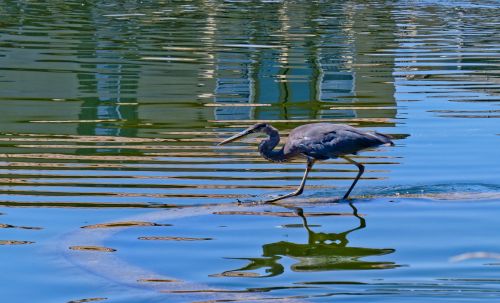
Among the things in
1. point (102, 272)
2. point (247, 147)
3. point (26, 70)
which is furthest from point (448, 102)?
point (102, 272)

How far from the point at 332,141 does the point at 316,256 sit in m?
2.20

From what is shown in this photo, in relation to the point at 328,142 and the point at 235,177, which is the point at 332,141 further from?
the point at 235,177

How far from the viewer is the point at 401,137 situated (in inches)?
582

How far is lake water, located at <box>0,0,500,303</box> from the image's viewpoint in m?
8.36

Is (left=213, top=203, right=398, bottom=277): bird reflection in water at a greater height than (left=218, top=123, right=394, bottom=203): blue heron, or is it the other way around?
(left=218, top=123, right=394, bottom=203): blue heron

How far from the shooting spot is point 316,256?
926 centimetres

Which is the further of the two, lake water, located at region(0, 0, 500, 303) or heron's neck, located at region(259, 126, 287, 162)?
heron's neck, located at region(259, 126, 287, 162)

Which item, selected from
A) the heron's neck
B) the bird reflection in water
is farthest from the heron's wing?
the bird reflection in water

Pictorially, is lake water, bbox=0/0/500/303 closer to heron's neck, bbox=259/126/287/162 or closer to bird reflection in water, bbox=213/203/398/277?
bird reflection in water, bbox=213/203/398/277

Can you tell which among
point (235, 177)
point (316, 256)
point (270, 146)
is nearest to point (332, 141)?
point (270, 146)

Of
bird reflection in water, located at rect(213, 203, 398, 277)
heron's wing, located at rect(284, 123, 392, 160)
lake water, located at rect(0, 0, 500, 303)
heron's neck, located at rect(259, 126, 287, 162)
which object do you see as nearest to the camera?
lake water, located at rect(0, 0, 500, 303)

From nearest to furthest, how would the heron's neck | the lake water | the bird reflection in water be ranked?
the lake water
the bird reflection in water
the heron's neck

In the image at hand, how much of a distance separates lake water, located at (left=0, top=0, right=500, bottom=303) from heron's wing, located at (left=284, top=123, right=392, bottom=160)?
0.43 m

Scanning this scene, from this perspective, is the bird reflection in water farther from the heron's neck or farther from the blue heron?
the heron's neck
